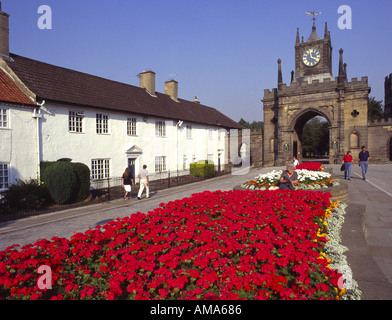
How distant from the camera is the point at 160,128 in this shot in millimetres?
25625

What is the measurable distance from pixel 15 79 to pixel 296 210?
56.0 ft

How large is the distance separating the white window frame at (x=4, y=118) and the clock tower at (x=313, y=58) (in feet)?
119

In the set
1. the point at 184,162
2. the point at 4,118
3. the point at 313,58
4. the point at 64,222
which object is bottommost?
the point at 64,222

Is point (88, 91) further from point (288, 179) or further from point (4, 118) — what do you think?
point (288, 179)

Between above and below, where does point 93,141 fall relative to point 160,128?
below

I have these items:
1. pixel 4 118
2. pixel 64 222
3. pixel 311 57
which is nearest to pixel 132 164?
pixel 4 118

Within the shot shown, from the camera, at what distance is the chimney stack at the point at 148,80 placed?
28.4 meters

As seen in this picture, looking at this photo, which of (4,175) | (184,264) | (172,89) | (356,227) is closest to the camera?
(184,264)

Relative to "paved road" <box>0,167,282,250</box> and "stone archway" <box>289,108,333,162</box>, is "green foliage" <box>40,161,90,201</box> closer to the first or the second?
"paved road" <box>0,167,282,250</box>

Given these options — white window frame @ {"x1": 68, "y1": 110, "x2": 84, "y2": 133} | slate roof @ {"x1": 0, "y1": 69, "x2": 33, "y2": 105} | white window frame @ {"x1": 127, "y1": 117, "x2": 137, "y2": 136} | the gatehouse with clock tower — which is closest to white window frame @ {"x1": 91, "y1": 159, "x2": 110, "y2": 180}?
white window frame @ {"x1": 68, "y1": 110, "x2": 84, "y2": 133}

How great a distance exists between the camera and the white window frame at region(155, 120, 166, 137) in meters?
25.1

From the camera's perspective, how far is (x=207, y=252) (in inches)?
157

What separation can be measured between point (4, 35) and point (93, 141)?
802cm

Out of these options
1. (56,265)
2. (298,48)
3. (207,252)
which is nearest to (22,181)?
(56,265)
